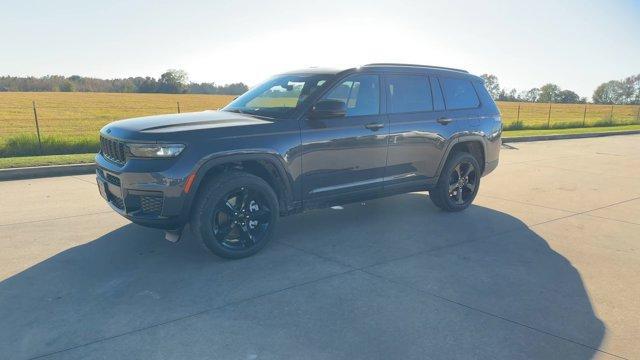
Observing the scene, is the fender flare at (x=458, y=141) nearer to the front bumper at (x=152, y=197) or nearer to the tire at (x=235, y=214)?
the tire at (x=235, y=214)

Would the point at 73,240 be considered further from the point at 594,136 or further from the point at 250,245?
the point at 594,136

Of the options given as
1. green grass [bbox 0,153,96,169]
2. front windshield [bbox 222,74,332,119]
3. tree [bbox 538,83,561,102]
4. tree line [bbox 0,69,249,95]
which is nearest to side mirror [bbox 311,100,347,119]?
front windshield [bbox 222,74,332,119]

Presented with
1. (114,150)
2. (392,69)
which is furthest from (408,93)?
(114,150)

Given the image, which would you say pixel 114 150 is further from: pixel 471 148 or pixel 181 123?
pixel 471 148

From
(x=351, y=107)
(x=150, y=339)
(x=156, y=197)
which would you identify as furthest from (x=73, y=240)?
(x=351, y=107)

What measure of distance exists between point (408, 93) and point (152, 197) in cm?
330

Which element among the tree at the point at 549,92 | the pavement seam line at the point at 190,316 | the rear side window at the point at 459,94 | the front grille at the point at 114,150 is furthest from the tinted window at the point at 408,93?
the tree at the point at 549,92

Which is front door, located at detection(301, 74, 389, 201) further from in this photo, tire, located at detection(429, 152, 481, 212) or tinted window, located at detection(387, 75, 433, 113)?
tire, located at detection(429, 152, 481, 212)

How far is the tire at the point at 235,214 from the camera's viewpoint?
4453 mm

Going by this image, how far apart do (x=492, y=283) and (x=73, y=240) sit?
431 cm

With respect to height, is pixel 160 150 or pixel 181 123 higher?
pixel 181 123

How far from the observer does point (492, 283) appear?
4242 millimetres

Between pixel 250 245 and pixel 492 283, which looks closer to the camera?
pixel 492 283

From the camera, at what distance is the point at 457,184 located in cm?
676
